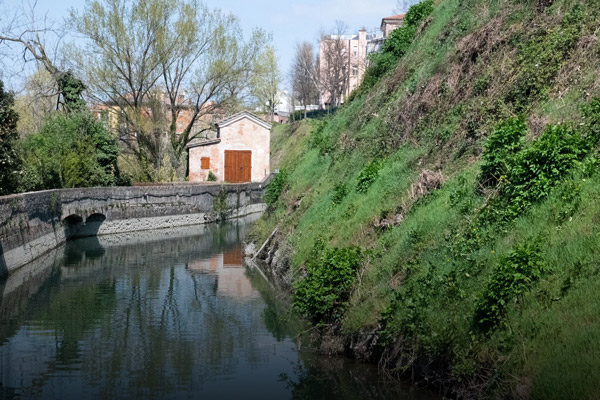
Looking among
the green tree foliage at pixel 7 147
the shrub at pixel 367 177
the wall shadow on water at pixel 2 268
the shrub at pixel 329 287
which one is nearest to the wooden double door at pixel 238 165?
the green tree foliage at pixel 7 147

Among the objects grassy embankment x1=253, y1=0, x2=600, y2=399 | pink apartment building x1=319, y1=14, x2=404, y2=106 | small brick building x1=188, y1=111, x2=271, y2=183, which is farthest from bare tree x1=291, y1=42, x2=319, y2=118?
grassy embankment x1=253, y1=0, x2=600, y2=399

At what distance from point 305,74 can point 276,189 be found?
177 ft

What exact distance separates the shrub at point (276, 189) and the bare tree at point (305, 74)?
49933 mm

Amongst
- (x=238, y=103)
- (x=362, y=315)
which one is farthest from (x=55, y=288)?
(x=238, y=103)

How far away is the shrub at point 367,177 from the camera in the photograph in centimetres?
1716

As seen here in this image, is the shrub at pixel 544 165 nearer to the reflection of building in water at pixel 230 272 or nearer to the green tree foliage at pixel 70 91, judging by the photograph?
the reflection of building in water at pixel 230 272

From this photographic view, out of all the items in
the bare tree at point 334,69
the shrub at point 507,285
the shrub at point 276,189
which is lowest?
the shrub at point 507,285

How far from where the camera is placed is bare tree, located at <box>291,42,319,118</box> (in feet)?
258

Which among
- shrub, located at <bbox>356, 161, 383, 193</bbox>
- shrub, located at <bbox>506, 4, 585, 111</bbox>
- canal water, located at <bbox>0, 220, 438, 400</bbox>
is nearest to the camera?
canal water, located at <bbox>0, 220, 438, 400</bbox>

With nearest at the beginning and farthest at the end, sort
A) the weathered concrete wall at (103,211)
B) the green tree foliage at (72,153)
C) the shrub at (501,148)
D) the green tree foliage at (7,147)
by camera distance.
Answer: the shrub at (501,148), the weathered concrete wall at (103,211), the green tree foliage at (7,147), the green tree foliage at (72,153)

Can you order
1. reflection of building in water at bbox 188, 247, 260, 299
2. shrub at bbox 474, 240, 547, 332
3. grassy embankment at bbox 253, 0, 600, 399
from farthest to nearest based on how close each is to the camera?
reflection of building in water at bbox 188, 247, 260, 299, shrub at bbox 474, 240, 547, 332, grassy embankment at bbox 253, 0, 600, 399

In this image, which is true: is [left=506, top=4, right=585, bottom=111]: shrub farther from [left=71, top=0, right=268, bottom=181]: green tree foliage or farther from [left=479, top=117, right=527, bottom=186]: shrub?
[left=71, top=0, right=268, bottom=181]: green tree foliage

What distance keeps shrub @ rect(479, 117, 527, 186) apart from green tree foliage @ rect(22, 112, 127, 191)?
2107 centimetres

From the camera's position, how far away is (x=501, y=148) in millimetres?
11844
